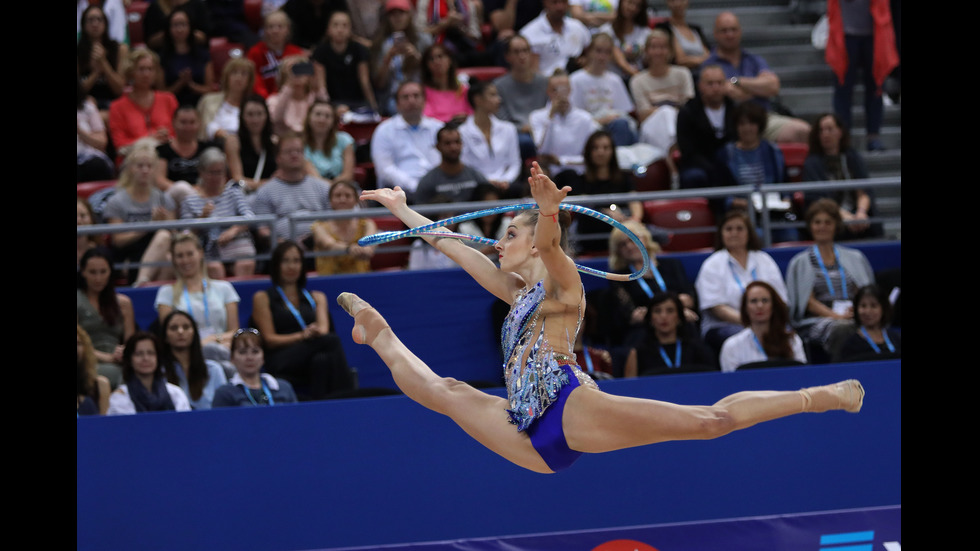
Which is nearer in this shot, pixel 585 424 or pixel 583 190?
pixel 585 424

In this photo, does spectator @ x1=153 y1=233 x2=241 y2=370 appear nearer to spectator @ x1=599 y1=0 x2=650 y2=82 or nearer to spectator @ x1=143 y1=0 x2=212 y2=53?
spectator @ x1=143 y1=0 x2=212 y2=53

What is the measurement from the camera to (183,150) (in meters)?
8.14

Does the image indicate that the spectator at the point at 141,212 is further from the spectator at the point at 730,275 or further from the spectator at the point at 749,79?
the spectator at the point at 749,79

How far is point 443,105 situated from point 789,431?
4.03 metres

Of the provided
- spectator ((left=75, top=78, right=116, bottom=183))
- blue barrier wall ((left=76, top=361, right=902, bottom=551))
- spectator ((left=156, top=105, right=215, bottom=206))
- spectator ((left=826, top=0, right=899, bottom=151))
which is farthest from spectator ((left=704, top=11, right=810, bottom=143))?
spectator ((left=75, top=78, right=116, bottom=183))

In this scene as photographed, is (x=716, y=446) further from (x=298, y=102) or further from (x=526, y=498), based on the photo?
(x=298, y=102)

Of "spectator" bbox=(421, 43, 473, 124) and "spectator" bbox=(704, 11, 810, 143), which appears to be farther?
"spectator" bbox=(704, 11, 810, 143)

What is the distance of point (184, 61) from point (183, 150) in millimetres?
1552

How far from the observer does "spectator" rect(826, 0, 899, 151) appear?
933cm

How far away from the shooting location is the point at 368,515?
590 cm

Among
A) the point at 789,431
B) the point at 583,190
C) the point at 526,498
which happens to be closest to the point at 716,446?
the point at 789,431

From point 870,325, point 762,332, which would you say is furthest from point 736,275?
point 870,325

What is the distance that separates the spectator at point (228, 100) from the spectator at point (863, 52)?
182 inches

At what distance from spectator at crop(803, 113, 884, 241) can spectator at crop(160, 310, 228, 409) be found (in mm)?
4305
